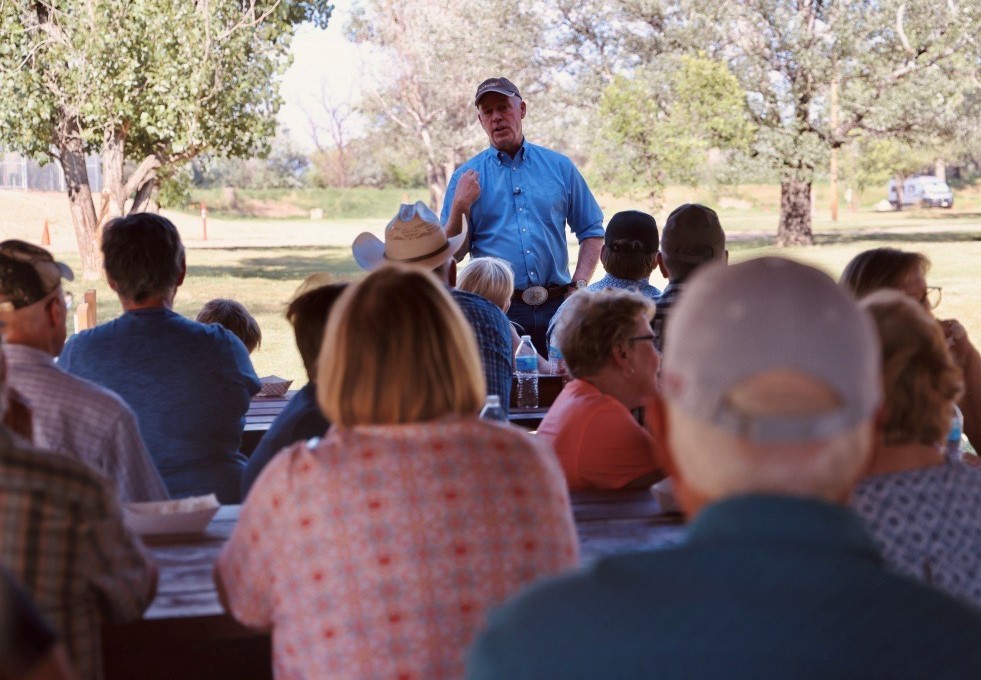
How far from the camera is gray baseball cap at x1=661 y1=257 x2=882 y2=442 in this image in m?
1.05

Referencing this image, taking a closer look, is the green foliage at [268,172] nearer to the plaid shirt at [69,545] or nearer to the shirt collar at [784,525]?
the plaid shirt at [69,545]

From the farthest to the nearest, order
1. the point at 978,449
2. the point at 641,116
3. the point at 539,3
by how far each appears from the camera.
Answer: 1. the point at 539,3
2. the point at 641,116
3. the point at 978,449

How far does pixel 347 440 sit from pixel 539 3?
88.2ft

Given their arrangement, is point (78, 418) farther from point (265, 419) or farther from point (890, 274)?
point (890, 274)

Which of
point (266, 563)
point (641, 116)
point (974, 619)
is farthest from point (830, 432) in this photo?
point (641, 116)

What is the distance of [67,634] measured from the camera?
66.7 inches

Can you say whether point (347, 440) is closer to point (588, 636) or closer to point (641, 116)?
point (588, 636)

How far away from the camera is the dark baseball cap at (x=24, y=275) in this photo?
262 centimetres

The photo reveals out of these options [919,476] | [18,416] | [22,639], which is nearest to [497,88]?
[18,416]

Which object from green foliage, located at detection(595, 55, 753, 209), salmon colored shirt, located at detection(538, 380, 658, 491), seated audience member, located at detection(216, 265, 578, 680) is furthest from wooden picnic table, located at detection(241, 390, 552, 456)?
green foliage, located at detection(595, 55, 753, 209)

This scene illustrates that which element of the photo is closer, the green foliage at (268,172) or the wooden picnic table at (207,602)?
the wooden picnic table at (207,602)

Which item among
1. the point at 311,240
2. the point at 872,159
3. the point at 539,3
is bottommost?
the point at 311,240

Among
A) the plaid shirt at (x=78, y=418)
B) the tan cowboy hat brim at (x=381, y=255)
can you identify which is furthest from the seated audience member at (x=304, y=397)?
the tan cowboy hat brim at (x=381, y=255)

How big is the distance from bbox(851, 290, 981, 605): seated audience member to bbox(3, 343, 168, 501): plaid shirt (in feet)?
4.90
